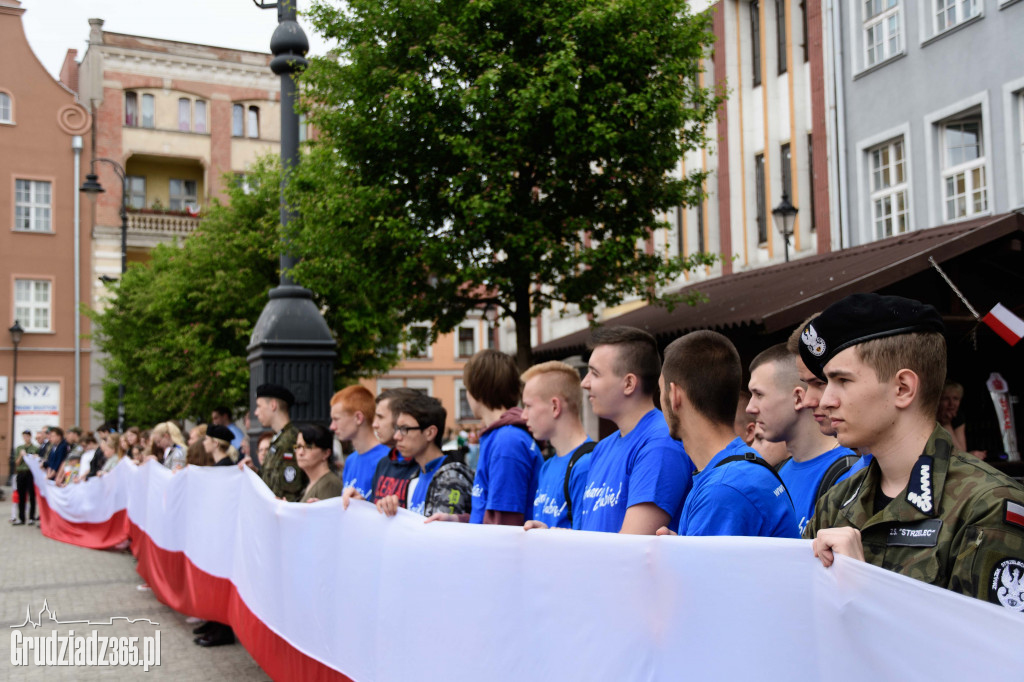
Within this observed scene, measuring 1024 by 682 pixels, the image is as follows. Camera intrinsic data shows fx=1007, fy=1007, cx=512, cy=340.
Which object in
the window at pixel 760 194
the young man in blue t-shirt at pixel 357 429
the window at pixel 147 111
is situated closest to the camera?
the young man in blue t-shirt at pixel 357 429

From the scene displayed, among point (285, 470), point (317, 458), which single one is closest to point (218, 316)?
point (285, 470)

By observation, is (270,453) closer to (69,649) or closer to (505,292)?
(69,649)

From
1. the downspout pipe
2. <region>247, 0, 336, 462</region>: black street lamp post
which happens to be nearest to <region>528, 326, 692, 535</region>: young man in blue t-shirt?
<region>247, 0, 336, 462</region>: black street lamp post

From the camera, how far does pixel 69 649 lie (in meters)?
7.53

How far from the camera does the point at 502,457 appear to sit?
192 inches

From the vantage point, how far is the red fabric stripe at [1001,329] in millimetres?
9812

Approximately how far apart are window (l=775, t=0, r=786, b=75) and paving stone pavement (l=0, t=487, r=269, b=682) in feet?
46.6

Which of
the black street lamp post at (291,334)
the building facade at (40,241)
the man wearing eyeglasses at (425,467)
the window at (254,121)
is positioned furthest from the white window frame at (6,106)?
the man wearing eyeglasses at (425,467)

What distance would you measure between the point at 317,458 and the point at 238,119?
41.5 meters

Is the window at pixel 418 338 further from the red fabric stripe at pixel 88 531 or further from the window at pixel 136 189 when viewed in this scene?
the window at pixel 136 189

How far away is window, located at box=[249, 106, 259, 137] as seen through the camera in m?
45.4

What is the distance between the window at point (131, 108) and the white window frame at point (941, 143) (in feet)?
118

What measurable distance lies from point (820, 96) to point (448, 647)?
52.2 ft

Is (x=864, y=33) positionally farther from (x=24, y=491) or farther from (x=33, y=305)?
(x=33, y=305)
